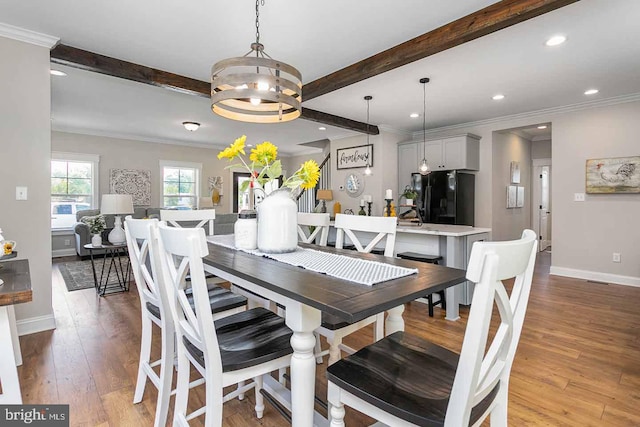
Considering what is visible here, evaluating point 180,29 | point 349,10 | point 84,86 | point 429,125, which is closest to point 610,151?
point 429,125

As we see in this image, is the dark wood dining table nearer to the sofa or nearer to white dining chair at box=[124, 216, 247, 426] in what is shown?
white dining chair at box=[124, 216, 247, 426]

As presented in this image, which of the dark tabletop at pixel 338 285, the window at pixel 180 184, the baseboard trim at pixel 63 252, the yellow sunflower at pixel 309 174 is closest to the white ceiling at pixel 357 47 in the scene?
the yellow sunflower at pixel 309 174

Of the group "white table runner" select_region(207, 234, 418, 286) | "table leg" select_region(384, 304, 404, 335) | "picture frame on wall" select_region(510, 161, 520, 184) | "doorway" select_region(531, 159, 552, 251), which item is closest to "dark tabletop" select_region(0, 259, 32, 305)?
"white table runner" select_region(207, 234, 418, 286)

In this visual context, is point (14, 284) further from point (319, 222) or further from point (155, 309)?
point (319, 222)

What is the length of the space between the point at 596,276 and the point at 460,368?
5.12 m

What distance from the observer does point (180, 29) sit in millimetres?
2605

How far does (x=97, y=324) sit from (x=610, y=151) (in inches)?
249

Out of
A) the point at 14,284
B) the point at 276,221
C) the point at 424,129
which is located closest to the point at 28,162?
the point at 14,284

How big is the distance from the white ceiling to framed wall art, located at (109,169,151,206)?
7.48 ft

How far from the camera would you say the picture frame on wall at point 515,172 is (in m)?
6.02

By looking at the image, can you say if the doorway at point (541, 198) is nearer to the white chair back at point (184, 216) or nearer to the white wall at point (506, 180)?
the white wall at point (506, 180)

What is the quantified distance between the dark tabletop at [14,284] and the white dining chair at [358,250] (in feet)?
3.91

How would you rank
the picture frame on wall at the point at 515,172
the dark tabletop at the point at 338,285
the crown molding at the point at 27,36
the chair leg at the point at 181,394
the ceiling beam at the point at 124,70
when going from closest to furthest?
1. the dark tabletop at the point at 338,285
2. the chair leg at the point at 181,394
3. the crown molding at the point at 27,36
4. the ceiling beam at the point at 124,70
5. the picture frame on wall at the point at 515,172

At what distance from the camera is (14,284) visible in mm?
1347
